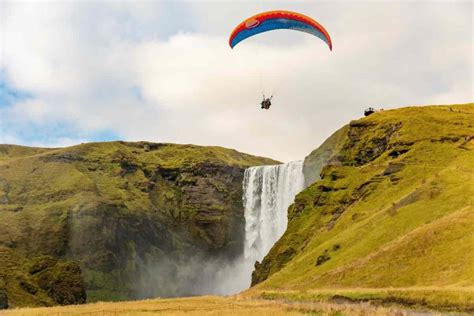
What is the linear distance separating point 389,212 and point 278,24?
98.0ft

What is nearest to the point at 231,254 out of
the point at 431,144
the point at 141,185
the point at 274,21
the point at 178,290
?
the point at 178,290

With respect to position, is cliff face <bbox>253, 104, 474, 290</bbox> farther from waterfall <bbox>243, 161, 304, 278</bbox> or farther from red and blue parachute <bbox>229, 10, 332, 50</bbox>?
red and blue parachute <bbox>229, 10, 332, 50</bbox>

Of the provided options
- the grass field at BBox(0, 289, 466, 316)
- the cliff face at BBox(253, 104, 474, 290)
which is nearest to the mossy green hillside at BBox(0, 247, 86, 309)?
the cliff face at BBox(253, 104, 474, 290)

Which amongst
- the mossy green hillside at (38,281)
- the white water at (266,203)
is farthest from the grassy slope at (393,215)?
the mossy green hillside at (38,281)

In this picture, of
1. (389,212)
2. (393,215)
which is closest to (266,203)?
(389,212)

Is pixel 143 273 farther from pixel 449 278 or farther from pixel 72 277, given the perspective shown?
pixel 449 278

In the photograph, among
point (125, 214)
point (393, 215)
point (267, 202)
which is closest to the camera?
point (393, 215)

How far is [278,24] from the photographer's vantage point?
5122 cm

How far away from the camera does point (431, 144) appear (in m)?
88.1

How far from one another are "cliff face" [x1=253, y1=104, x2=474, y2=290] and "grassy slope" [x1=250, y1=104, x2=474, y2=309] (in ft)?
0.48

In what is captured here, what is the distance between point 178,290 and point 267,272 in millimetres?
60838

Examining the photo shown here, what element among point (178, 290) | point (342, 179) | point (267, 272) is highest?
point (342, 179)

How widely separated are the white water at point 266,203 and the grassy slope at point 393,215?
19800mm

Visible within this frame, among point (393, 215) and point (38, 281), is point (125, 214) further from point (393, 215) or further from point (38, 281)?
point (393, 215)
